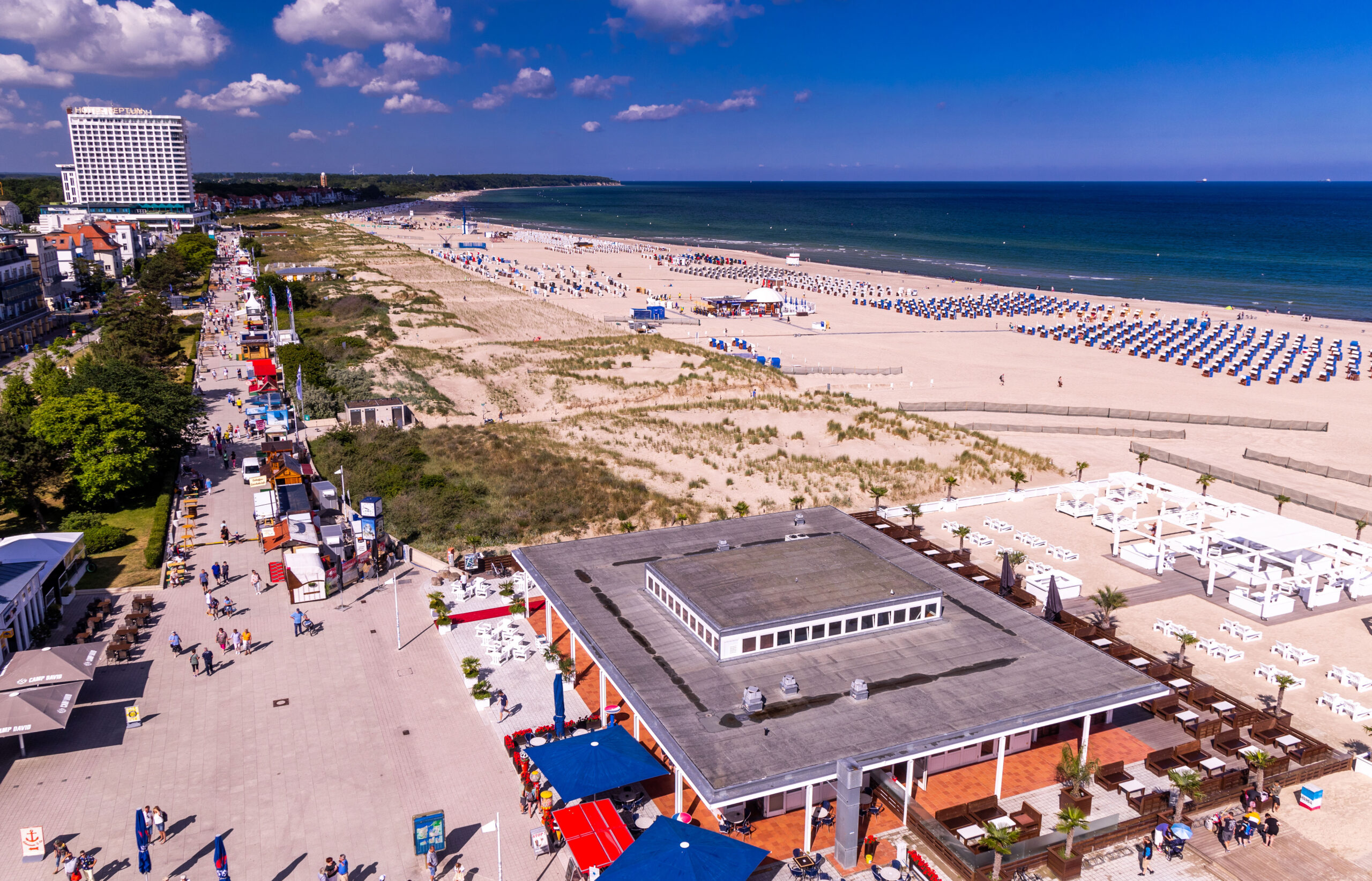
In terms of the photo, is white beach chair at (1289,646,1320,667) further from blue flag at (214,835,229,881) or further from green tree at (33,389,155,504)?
green tree at (33,389,155,504)

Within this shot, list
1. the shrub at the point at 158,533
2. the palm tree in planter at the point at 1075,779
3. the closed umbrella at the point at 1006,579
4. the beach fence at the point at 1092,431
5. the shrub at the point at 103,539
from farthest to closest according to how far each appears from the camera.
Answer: the beach fence at the point at 1092,431
the shrub at the point at 103,539
the shrub at the point at 158,533
the closed umbrella at the point at 1006,579
the palm tree in planter at the point at 1075,779

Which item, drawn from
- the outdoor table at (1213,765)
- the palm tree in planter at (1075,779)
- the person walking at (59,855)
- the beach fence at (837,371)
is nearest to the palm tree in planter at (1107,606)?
the outdoor table at (1213,765)

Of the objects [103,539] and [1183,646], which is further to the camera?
[103,539]

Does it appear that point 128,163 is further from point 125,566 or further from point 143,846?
point 143,846

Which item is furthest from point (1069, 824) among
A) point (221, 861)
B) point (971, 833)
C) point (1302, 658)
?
point (221, 861)

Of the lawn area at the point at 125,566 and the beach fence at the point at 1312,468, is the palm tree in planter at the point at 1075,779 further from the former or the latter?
the beach fence at the point at 1312,468

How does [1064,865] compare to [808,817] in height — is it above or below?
Answer: below
